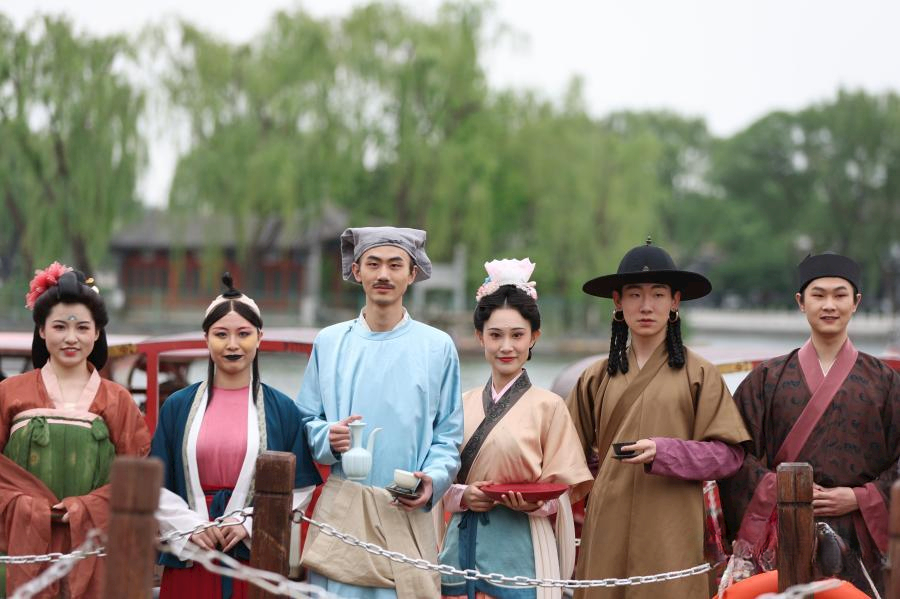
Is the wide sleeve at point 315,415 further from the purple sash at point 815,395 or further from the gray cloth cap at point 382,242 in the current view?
the purple sash at point 815,395

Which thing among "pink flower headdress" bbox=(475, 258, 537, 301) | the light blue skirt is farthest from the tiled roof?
the light blue skirt

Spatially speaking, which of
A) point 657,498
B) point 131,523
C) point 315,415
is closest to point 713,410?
point 657,498

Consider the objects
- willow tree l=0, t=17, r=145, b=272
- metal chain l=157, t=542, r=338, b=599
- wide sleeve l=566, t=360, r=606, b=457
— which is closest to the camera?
metal chain l=157, t=542, r=338, b=599

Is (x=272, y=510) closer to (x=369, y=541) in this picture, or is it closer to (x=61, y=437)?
(x=369, y=541)

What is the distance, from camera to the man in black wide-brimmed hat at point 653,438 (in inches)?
151

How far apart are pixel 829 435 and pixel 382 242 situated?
182 centimetres

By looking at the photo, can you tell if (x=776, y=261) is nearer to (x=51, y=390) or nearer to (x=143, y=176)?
(x=143, y=176)

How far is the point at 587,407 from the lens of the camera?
4.24 metres

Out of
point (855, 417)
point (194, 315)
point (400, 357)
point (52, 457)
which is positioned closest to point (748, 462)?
point (855, 417)

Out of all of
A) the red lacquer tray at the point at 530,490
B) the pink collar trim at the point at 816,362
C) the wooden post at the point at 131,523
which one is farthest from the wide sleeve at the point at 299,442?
the pink collar trim at the point at 816,362

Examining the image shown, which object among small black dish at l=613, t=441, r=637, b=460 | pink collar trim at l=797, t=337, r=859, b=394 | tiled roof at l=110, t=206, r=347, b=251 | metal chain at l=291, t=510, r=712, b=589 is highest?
tiled roof at l=110, t=206, r=347, b=251

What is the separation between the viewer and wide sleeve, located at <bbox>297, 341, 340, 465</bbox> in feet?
12.1

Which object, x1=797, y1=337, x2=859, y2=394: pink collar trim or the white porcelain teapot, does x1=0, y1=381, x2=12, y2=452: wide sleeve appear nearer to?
the white porcelain teapot

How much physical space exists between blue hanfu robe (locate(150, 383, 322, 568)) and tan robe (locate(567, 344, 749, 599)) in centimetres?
109
